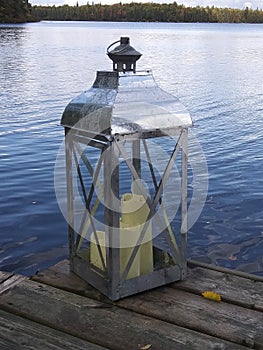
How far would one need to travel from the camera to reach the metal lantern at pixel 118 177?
2.35m

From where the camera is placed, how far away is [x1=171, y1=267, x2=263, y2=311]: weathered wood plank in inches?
98.7

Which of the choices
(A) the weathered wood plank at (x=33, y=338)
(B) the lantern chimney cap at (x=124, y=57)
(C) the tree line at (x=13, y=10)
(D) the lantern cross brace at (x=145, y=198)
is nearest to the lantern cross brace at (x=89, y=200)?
(D) the lantern cross brace at (x=145, y=198)

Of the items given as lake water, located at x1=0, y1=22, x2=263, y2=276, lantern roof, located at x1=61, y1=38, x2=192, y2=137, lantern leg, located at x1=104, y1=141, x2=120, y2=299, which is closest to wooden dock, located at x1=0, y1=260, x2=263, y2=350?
lantern leg, located at x1=104, y1=141, x2=120, y2=299

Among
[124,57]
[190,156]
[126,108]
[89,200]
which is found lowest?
[190,156]

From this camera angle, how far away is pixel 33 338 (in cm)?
217

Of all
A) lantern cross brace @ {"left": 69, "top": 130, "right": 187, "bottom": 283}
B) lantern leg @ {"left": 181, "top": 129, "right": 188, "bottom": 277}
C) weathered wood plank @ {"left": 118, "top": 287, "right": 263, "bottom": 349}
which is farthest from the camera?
lantern leg @ {"left": 181, "top": 129, "right": 188, "bottom": 277}

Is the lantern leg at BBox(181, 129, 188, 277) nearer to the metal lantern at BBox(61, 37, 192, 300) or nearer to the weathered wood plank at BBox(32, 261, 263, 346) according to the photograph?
the metal lantern at BBox(61, 37, 192, 300)

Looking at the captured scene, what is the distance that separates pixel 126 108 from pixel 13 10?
91332 millimetres

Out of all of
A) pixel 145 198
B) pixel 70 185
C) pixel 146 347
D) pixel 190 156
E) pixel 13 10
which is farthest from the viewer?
pixel 13 10

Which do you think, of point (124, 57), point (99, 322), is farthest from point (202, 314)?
point (124, 57)

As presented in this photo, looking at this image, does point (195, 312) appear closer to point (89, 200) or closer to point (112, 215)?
point (112, 215)

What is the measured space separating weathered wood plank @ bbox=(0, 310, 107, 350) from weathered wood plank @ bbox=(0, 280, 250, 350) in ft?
0.14

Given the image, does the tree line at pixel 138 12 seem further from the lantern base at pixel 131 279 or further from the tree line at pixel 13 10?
the lantern base at pixel 131 279

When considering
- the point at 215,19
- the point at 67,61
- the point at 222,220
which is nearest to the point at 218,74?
the point at 67,61
